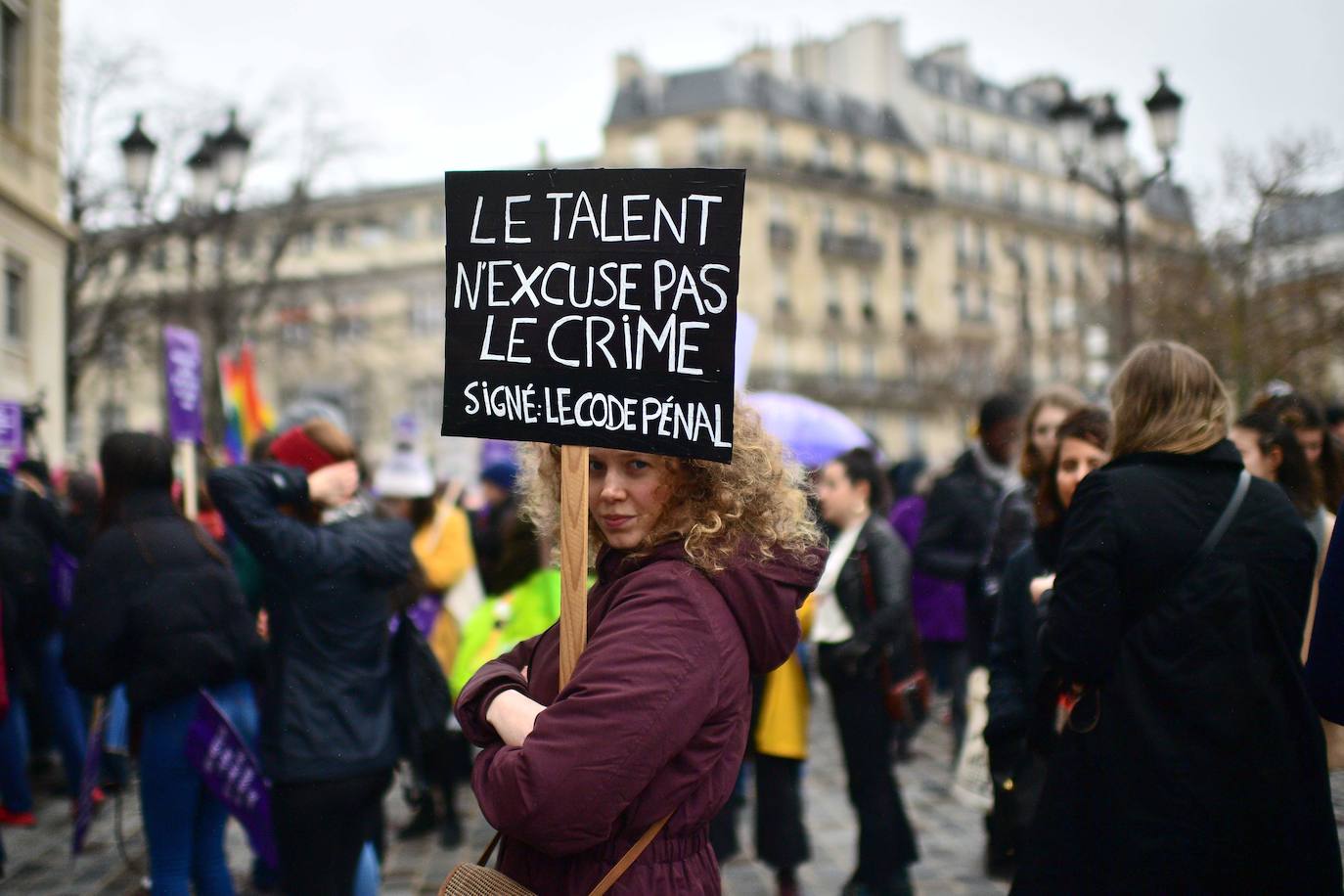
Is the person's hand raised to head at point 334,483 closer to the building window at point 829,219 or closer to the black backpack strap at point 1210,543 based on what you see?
the black backpack strap at point 1210,543

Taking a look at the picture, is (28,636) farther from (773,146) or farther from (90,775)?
(773,146)

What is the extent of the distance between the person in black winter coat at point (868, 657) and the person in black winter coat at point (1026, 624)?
1.23 metres

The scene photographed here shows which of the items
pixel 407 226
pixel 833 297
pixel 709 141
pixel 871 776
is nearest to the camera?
pixel 871 776

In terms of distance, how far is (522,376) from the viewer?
8.53ft

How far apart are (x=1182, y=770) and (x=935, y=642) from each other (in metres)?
5.86

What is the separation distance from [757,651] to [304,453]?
2.49m

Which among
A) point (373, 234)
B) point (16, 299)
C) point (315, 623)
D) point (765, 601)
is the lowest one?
point (315, 623)

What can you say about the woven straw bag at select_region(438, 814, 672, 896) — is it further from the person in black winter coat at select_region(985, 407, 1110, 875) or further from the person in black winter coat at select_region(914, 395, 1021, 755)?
the person in black winter coat at select_region(914, 395, 1021, 755)

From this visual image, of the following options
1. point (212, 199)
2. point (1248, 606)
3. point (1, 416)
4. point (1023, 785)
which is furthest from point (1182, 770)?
point (212, 199)

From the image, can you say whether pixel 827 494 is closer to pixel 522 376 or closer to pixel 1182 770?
pixel 1182 770

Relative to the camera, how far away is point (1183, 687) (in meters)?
3.02

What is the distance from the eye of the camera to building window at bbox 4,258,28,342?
699 inches

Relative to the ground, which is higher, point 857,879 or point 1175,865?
point 1175,865

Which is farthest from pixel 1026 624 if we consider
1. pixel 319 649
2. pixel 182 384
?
pixel 182 384
